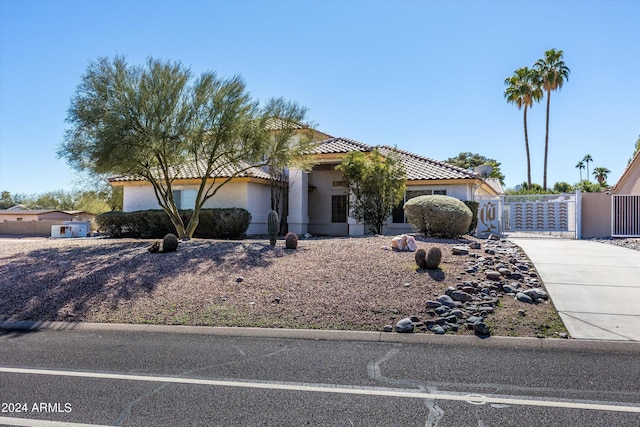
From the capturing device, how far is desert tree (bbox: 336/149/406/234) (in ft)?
62.5

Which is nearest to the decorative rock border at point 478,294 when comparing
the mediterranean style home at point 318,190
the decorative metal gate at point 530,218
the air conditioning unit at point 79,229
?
the decorative metal gate at point 530,218

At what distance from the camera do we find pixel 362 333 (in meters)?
7.71

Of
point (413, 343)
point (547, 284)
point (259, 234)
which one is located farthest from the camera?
point (259, 234)

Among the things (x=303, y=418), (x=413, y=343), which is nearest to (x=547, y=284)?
(x=413, y=343)

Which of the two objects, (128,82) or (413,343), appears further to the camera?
(128,82)

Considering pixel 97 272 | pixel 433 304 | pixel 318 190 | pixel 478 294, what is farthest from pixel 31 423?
pixel 318 190

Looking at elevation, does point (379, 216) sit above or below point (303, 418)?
above

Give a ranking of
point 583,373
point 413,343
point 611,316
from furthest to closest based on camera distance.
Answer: point 611,316 < point 413,343 < point 583,373

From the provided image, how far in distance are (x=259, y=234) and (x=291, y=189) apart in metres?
2.78

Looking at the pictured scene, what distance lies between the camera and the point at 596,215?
19625 millimetres

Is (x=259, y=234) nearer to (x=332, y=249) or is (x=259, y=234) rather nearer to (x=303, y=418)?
(x=332, y=249)

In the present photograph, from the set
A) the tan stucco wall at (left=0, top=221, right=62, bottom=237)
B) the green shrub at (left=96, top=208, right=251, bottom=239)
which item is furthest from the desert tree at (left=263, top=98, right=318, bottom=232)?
the tan stucco wall at (left=0, top=221, right=62, bottom=237)

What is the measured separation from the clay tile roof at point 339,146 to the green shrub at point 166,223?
4.42 meters

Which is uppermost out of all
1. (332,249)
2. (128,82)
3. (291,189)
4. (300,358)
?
(128,82)
